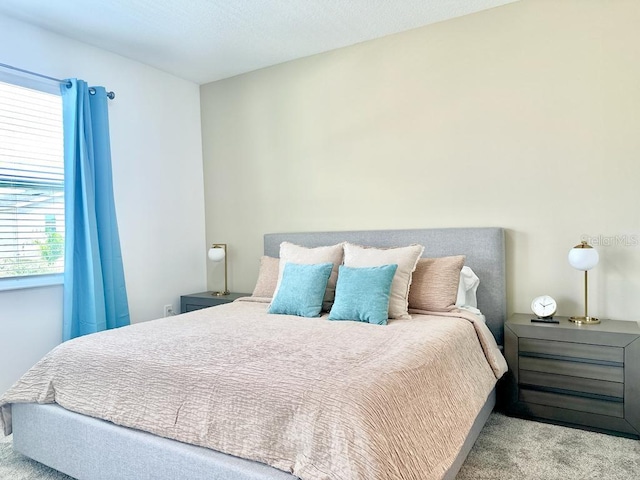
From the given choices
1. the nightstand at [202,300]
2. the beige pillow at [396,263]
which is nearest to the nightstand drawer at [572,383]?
the beige pillow at [396,263]

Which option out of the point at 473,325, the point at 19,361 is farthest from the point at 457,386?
the point at 19,361

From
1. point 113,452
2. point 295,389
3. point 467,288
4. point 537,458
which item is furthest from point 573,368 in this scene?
point 113,452

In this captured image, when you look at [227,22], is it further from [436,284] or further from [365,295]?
[436,284]

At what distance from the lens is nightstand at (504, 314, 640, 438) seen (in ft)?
7.38

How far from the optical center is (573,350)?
2.36 m

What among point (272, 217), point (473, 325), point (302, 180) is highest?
point (302, 180)

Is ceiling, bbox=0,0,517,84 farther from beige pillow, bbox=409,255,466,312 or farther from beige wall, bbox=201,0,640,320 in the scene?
beige pillow, bbox=409,255,466,312

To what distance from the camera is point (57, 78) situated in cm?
308

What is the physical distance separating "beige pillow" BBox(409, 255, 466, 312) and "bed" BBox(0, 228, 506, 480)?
8.5 inches

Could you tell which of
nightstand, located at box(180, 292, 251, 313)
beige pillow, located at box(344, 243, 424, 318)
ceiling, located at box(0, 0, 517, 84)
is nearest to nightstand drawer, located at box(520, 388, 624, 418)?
beige pillow, located at box(344, 243, 424, 318)

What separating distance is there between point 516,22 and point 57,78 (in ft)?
10.5

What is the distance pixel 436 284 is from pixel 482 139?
1.09 m

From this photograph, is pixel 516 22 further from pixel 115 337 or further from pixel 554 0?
pixel 115 337

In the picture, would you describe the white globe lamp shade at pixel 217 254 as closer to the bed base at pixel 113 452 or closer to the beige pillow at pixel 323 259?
the beige pillow at pixel 323 259
